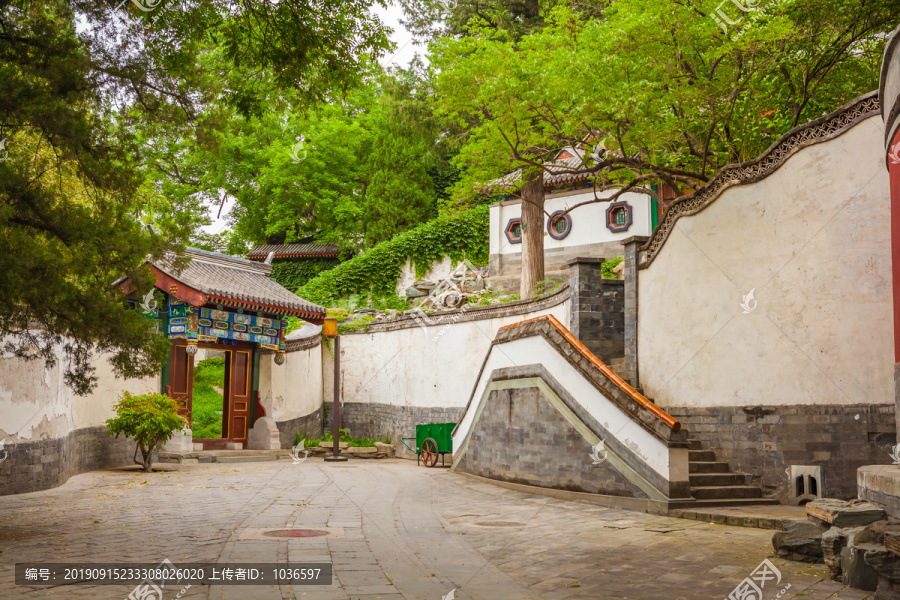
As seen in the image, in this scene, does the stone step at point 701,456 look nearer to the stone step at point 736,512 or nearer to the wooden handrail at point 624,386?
the wooden handrail at point 624,386

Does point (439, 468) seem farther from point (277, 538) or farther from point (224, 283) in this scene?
point (277, 538)

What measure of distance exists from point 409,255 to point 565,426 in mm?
18932

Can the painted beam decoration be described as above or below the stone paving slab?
above

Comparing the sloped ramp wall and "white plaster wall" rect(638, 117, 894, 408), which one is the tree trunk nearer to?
the sloped ramp wall

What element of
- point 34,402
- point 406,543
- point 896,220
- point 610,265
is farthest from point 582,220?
point 406,543

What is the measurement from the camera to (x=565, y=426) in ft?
37.4

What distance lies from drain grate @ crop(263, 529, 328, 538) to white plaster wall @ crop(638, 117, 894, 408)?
600 cm

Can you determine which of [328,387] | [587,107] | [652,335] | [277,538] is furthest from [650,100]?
[328,387]

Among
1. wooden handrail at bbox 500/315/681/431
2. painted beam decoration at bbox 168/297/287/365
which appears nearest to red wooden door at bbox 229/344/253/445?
painted beam decoration at bbox 168/297/287/365

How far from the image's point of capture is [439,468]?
17094 millimetres

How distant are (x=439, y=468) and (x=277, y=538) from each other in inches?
374

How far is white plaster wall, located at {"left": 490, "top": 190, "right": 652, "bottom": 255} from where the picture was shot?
24641mm

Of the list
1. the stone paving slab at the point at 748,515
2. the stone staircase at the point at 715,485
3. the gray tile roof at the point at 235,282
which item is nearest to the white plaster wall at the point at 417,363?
the gray tile roof at the point at 235,282

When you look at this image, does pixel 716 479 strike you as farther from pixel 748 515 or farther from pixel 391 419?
pixel 391 419
